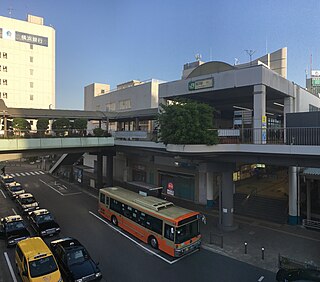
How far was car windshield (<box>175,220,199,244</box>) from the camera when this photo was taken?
14.8 m

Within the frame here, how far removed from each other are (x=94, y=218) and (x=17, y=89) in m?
66.9

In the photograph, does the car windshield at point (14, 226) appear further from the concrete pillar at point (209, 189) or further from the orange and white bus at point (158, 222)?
the concrete pillar at point (209, 189)

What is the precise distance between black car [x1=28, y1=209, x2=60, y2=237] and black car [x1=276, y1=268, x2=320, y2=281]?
610 inches

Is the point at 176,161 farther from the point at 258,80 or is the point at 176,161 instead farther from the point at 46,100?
the point at 46,100

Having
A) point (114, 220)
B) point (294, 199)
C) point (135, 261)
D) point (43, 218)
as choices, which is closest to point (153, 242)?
point (135, 261)

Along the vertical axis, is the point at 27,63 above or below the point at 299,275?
above

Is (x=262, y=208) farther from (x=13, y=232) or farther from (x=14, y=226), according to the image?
(x=14, y=226)

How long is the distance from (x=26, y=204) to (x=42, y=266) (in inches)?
598

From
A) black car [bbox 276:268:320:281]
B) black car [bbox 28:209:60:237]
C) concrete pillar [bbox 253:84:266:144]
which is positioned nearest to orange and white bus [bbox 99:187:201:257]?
black car [bbox 28:209:60:237]

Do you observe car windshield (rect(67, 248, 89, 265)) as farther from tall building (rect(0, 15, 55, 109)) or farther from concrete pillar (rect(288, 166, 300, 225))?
tall building (rect(0, 15, 55, 109))

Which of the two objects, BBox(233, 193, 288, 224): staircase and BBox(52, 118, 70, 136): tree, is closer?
BBox(233, 193, 288, 224): staircase

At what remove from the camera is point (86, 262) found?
1283 cm

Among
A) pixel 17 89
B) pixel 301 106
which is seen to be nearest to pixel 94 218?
pixel 301 106

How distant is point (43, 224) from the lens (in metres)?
18.7
